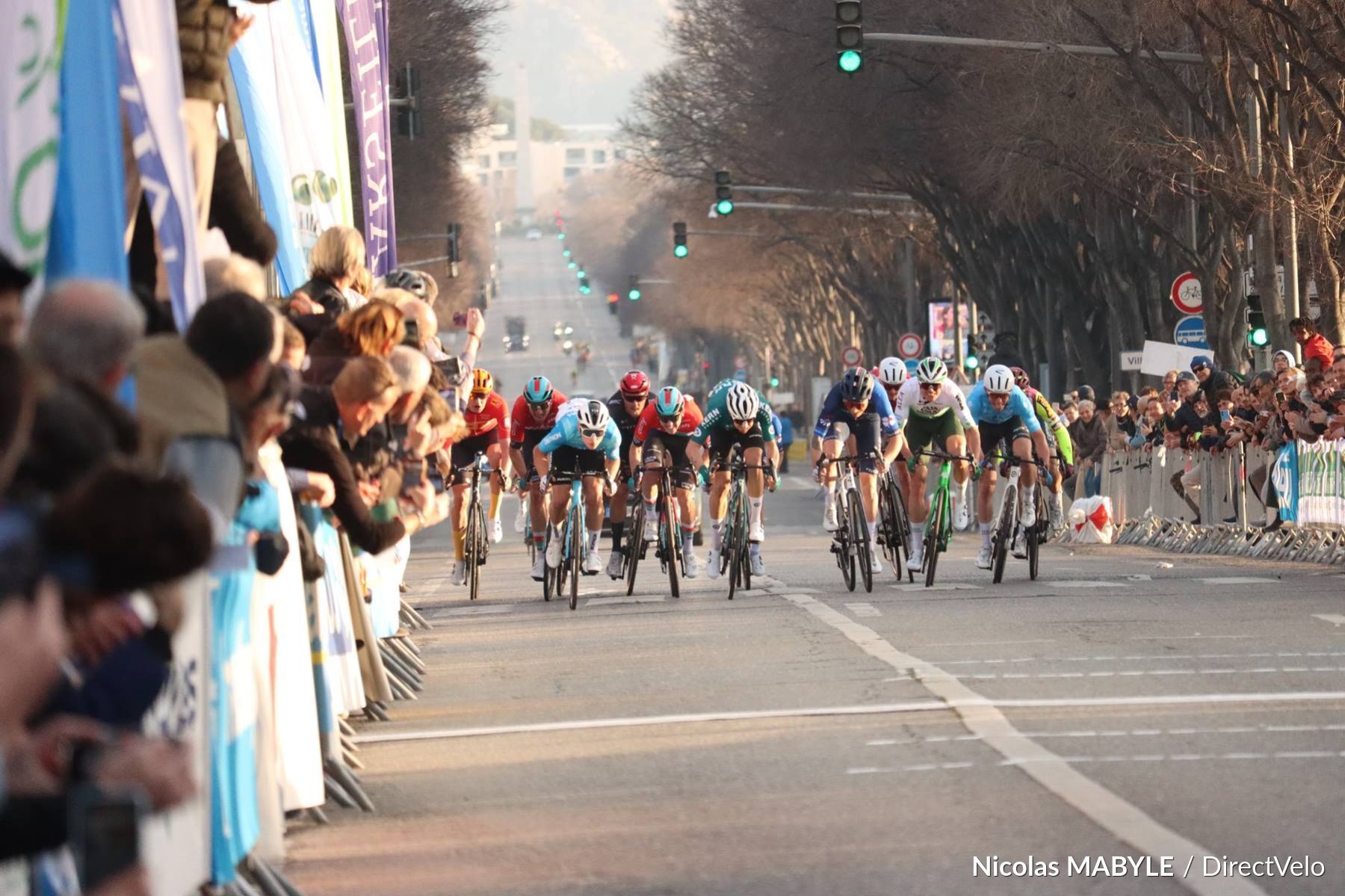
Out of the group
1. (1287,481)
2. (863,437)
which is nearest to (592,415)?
(863,437)

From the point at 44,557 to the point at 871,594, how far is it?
15.5 meters

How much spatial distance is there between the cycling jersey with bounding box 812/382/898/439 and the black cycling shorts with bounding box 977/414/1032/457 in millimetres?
846

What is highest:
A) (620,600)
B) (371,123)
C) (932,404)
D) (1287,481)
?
(371,123)

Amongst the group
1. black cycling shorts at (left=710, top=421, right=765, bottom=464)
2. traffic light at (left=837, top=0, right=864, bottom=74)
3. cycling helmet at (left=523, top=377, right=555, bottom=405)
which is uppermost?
traffic light at (left=837, top=0, right=864, bottom=74)

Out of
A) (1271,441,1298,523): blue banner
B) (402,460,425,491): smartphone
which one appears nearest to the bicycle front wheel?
(1271,441,1298,523): blue banner

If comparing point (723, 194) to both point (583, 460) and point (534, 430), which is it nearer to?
point (534, 430)

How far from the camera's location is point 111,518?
13.4ft

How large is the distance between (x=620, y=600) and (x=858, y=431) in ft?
7.52

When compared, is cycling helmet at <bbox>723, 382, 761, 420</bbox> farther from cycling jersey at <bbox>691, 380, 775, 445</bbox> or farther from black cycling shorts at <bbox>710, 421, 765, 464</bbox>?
black cycling shorts at <bbox>710, 421, 765, 464</bbox>

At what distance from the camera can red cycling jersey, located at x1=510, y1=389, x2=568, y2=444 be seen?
2120cm

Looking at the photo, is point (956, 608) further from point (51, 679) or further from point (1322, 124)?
point (1322, 124)

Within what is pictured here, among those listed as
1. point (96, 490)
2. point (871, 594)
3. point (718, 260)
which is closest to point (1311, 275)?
point (871, 594)

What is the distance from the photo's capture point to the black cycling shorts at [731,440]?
1984 cm

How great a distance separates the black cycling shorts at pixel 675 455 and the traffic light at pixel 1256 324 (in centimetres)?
1163
